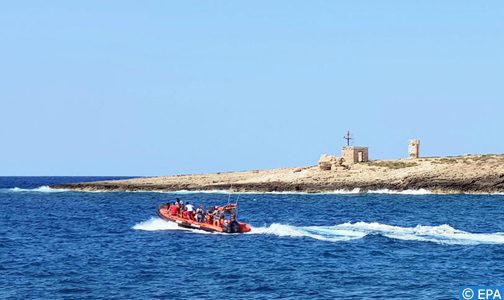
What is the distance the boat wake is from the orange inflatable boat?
1.46 ft

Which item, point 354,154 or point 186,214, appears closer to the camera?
point 186,214

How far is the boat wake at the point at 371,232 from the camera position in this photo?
51.2 m

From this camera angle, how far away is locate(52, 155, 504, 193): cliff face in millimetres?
112562

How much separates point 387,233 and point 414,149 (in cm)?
7684

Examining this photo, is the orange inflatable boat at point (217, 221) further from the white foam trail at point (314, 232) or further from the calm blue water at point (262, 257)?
the white foam trail at point (314, 232)

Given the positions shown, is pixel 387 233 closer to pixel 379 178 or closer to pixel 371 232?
pixel 371 232

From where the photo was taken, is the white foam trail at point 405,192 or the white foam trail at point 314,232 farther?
the white foam trail at point 405,192

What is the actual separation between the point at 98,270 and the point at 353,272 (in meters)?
11.8

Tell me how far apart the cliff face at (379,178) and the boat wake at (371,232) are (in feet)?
176

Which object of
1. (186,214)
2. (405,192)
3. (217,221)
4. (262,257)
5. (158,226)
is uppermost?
(405,192)

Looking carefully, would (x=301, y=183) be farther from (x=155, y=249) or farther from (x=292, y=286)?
(x=292, y=286)

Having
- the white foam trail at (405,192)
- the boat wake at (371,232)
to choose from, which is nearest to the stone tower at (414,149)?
the white foam trail at (405,192)

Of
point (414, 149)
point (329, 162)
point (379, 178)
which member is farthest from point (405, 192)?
point (414, 149)

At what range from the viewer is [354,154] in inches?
5007
